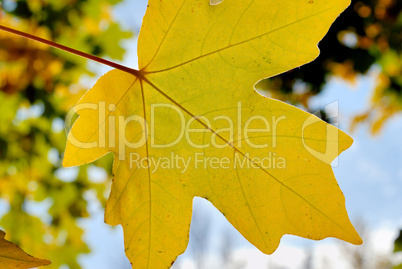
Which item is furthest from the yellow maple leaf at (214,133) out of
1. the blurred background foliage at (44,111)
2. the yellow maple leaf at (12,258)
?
the blurred background foliage at (44,111)

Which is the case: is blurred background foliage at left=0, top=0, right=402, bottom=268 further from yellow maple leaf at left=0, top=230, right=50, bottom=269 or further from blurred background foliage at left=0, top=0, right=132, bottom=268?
yellow maple leaf at left=0, top=230, right=50, bottom=269

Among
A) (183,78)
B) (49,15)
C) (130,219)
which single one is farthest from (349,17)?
(130,219)

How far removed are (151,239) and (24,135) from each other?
222 cm

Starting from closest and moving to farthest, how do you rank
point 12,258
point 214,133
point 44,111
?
point 12,258
point 214,133
point 44,111

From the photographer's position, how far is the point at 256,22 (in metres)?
0.87

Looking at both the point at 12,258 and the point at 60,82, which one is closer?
the point at 12,258

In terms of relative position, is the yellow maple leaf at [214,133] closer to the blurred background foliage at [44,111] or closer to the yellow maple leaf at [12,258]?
the yellow maple leaf at [12,258]

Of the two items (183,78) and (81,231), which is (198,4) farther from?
(81,231)

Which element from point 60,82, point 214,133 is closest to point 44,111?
point 60,82

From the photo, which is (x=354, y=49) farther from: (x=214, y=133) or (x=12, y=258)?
(x=12, y=258)

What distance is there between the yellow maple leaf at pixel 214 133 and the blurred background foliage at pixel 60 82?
5.99ft

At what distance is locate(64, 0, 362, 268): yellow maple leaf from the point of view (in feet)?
2.81

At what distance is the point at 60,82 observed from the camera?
2.78 meters

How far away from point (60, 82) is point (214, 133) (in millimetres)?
2135
